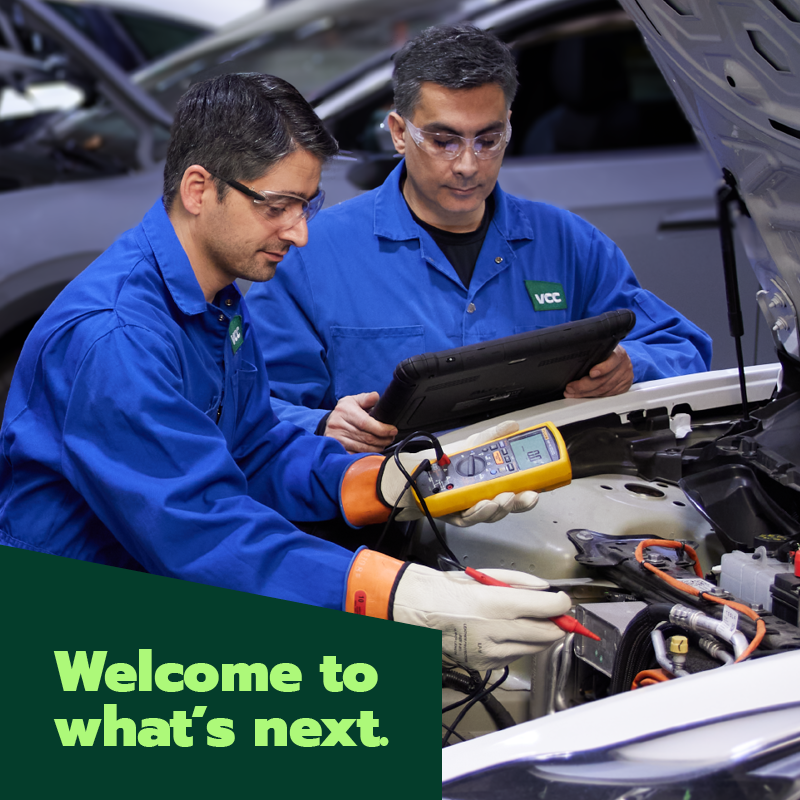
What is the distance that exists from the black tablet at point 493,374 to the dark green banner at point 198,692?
2.24ft

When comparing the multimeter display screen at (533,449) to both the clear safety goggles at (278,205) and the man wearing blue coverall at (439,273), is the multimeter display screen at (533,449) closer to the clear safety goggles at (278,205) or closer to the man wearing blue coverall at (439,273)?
the man wearing blue coverall at (439,273)

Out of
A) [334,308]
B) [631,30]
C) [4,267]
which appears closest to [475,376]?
[334,308]

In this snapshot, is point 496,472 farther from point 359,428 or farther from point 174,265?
point 174,265

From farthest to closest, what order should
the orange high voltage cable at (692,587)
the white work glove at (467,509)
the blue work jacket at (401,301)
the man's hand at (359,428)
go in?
the blue work jacket at (401,301) → the man's hand at (359,428) → the white work glove at (467,509) → the orange high voltage cable at (692,587)

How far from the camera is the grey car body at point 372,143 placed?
3434mm

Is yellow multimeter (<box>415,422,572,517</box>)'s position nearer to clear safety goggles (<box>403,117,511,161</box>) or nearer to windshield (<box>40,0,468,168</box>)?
clear safety goggles (<box>403,117,511,161</box>)

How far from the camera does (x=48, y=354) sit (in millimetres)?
1477

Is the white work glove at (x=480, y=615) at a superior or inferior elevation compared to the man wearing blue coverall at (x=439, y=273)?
inferior

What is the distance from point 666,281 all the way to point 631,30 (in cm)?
246

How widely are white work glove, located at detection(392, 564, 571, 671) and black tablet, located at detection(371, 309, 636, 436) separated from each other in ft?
1.52

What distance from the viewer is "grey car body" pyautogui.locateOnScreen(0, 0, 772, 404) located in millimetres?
3434

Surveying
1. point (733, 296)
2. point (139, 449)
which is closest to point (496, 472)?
point (139, 449)

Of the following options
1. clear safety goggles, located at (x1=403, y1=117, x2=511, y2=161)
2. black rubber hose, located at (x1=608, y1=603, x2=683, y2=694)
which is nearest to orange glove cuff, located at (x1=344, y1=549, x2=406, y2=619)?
black rubber hose, located at (x1=608, y1=603, x2=683, y2=694)

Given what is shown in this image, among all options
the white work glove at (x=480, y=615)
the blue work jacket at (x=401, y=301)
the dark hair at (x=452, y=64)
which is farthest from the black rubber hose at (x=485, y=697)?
the dark hair at (x=452, y=64)
